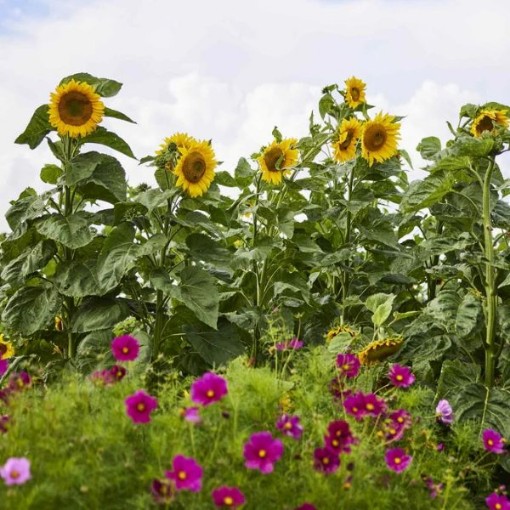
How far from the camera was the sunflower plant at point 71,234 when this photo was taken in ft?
11.5

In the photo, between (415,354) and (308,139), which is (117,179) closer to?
(308,139)

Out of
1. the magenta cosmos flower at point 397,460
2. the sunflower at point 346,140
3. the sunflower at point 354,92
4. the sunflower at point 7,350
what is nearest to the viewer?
the magenta cosmos flower at point 397,460

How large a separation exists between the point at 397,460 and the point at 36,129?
221cm

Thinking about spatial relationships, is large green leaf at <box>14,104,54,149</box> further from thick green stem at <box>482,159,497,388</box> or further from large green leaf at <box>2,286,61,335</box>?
thick green stem at <box>482,159,497,388</box>

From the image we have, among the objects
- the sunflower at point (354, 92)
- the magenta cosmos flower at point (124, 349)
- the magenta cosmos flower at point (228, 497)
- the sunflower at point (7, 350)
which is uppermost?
the sunflower at point (354, 92)

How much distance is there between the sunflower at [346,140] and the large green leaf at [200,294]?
3.60ft

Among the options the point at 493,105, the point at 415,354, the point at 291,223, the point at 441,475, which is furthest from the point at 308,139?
the point at 441,475

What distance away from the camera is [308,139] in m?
4.23

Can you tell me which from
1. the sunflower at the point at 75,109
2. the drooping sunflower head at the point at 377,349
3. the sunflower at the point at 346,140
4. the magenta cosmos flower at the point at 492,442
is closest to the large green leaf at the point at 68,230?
the sunflower at the point at 75,109

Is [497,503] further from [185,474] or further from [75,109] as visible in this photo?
[75,109]

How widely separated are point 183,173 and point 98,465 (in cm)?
166

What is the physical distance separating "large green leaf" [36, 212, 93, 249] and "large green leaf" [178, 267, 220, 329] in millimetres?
434

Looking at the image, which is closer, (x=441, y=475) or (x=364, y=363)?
(x=441, y=475)

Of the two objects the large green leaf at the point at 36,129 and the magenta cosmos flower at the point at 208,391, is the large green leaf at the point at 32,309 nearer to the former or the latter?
the large green leaf at the point at 36,129
